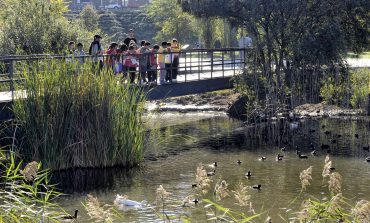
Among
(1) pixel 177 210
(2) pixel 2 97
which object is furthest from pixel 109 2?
(1) pixel 177 210

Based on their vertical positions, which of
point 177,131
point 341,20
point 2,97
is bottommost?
point 177,131

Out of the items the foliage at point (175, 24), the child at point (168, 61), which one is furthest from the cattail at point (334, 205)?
the foliage at point (175, 24)

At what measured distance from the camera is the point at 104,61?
22219 mm

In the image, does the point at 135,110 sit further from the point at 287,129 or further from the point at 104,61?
the point at 287,129

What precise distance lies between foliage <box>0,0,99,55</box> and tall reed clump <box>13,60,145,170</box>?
10.8 meters

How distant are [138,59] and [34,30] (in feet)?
23.6

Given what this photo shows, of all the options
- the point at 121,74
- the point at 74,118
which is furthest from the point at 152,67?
the point at 74,118

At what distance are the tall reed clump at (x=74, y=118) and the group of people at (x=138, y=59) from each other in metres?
3.54

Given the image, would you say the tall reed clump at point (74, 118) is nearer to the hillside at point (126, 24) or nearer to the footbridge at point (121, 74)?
the footbridge at point (121, 74)

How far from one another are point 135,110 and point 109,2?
95.6 metres

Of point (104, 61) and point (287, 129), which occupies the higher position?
point (104, 61)

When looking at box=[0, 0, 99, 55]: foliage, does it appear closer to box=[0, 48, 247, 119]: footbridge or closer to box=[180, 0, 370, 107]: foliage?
box=[0, 48, 247, 119]: footbridge

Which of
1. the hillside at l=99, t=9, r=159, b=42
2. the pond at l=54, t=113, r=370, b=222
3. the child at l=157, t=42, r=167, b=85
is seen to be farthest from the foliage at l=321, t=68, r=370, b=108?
the hillside at l=99, t=9, r=159, b=42

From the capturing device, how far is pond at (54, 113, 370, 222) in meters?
14.6
